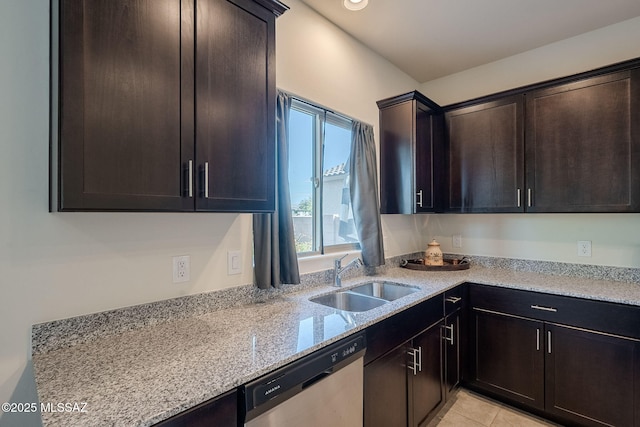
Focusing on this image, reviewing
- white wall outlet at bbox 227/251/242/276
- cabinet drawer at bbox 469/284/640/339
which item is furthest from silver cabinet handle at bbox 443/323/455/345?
white wall outlet at bbox 227/251/242/276

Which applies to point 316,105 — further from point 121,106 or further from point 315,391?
point 315,391

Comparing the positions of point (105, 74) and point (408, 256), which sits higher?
point (105, 74)

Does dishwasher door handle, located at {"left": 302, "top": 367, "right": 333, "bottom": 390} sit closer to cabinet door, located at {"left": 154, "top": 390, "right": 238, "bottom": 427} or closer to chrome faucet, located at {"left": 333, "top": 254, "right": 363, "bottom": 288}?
cabinet door, located at {"left": 154, "top": 390, "right": 238, "bottom": 427}

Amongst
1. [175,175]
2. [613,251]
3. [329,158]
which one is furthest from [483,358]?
[175,175]

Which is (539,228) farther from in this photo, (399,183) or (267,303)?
(267,303)

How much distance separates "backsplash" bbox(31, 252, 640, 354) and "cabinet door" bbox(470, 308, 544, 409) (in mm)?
712

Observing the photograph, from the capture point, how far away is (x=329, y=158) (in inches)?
94.9

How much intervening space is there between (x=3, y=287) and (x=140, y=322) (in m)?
0.46

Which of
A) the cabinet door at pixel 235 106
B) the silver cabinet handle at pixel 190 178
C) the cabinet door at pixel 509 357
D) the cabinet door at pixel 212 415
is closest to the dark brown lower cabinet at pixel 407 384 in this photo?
the cabinet door at pixel 509 357

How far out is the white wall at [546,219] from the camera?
229 cm

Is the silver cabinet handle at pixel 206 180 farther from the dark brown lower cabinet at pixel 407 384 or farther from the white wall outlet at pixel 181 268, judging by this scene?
the dark brown lower cabinet at pixel 407 384

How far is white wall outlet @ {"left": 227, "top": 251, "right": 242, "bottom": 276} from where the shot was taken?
5.39 feet

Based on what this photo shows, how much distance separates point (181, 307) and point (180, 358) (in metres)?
0.42

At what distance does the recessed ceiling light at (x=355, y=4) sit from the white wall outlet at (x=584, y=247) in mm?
2383
